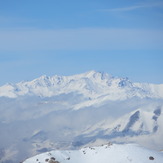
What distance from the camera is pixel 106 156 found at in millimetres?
180750

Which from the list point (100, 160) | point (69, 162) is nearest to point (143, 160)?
point (100, 160)

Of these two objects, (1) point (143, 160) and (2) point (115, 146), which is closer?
(1) point (143, 160)

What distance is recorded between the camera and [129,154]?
175m

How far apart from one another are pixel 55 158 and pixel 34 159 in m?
8.74

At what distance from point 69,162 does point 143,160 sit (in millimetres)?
32220

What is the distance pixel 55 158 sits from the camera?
180 meters

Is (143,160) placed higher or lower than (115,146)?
lower

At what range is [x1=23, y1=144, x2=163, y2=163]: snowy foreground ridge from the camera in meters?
172

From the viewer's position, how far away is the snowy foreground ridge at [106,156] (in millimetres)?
171625

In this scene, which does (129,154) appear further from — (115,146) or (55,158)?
(55,158)

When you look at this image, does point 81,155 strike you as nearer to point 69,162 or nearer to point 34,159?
point 69,162

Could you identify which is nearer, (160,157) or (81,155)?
(160,157)

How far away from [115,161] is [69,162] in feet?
68.7

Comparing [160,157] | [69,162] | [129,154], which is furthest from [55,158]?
[160,157]
